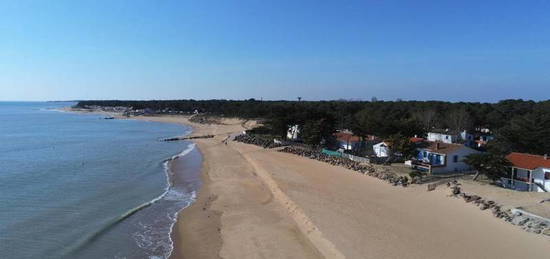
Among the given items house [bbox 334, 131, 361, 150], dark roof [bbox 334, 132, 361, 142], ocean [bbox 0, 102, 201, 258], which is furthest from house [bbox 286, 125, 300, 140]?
ocean [bbox 0, 102, 201, 258]

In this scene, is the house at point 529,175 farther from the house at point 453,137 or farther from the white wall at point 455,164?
the house at point 453,137

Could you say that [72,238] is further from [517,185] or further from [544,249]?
[517,185]

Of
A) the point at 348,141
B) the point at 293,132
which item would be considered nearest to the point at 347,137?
the point at 348,141

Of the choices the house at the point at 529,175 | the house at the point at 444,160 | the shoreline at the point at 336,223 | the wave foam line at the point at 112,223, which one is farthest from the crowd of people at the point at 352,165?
the wave foam line at the point at 112,223

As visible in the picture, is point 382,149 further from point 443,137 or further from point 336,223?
point 336,223

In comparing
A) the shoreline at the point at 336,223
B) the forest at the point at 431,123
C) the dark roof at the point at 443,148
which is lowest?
the shoreline at the point at 336,223

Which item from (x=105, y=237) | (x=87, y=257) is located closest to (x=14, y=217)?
(x=105, y=237)
